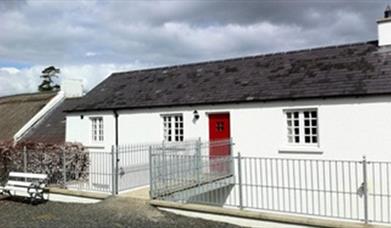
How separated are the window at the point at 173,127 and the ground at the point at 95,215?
22.8 ft

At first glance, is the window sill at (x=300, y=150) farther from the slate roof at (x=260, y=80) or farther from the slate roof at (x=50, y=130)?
the slate roof at (x=50, y=130)

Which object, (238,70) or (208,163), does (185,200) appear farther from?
(238,70)

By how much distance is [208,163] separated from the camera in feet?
47.2

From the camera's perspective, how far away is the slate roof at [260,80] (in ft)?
51.4

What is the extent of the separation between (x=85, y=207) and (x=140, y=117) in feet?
28.3

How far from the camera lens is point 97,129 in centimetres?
2331

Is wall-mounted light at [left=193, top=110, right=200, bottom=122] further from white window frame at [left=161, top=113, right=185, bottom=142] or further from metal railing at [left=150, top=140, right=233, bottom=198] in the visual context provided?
metal railing at [left=150, top=140, right=233, bottom=198]

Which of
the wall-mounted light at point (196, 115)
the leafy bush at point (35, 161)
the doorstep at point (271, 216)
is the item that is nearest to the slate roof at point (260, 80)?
the wall-mounted light at point (196, 115)

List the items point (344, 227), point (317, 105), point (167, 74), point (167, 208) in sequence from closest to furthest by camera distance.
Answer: point (344, 227) → point (167, 208) → point (317, 105) → point (167, 74)

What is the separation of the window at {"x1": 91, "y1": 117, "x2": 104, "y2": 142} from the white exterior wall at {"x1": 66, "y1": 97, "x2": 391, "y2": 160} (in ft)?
9.19

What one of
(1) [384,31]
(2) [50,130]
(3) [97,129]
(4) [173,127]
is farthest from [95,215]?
(2) [50,130]

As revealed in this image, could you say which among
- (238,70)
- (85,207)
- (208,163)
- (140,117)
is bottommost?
(85,207)

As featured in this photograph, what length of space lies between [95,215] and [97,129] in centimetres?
1220

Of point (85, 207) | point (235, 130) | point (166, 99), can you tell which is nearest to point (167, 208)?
point (85, 207)
